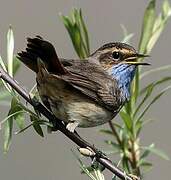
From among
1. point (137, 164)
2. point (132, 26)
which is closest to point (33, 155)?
point (132, 26)

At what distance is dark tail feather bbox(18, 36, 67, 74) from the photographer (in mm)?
2976

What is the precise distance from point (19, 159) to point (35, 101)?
5488 millimetres

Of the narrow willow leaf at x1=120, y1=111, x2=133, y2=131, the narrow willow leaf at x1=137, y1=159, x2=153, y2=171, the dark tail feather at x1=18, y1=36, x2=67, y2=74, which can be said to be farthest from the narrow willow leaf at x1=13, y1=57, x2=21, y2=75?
the narrow willow leaf at x1=137, y1=159, x2=153, y2=171

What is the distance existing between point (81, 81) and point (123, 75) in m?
0.63

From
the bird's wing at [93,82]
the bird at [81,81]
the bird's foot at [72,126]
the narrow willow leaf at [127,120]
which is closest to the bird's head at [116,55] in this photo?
the bird at [81,81]

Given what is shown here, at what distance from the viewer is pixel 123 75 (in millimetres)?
4012

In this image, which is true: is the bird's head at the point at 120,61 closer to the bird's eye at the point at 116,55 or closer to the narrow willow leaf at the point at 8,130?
the bird's eye at the point at 116,55

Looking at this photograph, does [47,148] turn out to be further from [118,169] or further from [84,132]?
[118,169]

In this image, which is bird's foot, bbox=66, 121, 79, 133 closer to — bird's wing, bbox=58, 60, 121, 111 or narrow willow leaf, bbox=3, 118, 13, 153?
bird's wing, bbox=58, 60, 121, 111

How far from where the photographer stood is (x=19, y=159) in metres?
8.34

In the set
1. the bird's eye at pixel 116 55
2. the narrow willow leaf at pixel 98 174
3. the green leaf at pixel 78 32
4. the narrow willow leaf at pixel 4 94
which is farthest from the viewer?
the bird's eye at pixel 116 55

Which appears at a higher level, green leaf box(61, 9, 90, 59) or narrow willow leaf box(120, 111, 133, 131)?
green leaf box(61, 9, 90, 59)

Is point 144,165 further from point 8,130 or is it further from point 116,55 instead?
point 116,55

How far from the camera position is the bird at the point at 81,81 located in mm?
3197
